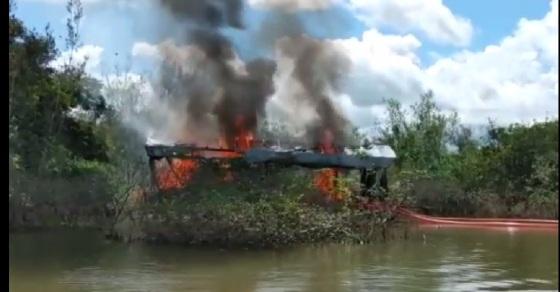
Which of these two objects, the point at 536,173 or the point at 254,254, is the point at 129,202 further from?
the point at 536,173

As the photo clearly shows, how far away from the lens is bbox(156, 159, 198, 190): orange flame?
14.4 m

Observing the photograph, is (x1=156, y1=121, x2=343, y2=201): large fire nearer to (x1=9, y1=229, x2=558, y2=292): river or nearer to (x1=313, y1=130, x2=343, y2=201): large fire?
(x1=313, y1=130, x2=343, y2=201): large fire

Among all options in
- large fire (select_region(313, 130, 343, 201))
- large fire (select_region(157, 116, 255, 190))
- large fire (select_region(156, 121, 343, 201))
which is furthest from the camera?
large fire (select_region(157, 116, 255, 190))

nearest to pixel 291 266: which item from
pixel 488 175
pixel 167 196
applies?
pixel 167 196

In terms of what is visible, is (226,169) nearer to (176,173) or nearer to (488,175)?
(176,173)

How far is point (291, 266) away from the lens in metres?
10.4

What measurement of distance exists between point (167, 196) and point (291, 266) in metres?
3.96

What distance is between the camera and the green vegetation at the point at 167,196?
1244 cm

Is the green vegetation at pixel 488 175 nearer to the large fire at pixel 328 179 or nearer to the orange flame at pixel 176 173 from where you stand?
the large fire at pixel 328 179

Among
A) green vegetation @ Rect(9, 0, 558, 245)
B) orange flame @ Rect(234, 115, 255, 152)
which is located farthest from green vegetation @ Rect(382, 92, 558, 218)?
orange flame @ Rect(234, 115, 255, 152)

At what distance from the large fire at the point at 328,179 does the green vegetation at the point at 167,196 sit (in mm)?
259

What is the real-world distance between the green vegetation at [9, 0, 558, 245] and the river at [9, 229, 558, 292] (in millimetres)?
437

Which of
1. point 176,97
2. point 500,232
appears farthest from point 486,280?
point 176,97

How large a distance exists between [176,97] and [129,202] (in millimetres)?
4900
